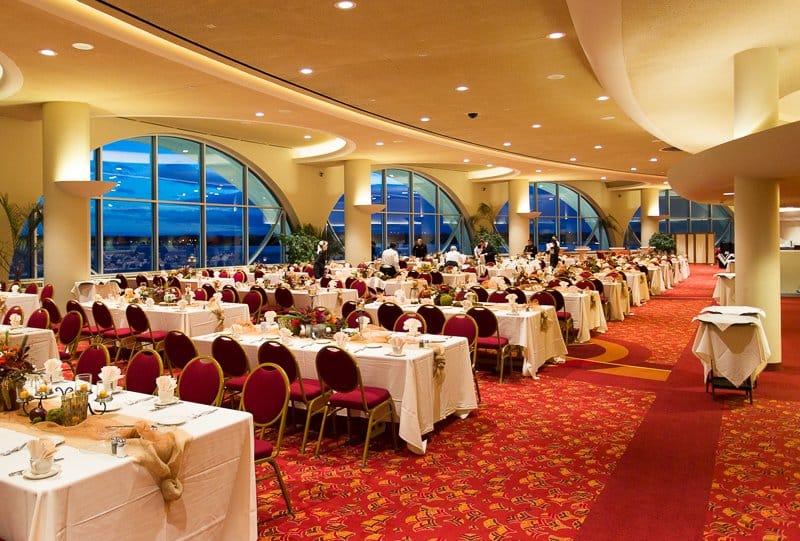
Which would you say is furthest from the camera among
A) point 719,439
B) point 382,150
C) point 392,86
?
point 382,150

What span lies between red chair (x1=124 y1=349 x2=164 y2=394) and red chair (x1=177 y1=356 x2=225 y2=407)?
16.3 inches

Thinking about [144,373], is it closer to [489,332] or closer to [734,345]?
[489,332]

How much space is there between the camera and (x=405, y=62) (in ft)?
30.2

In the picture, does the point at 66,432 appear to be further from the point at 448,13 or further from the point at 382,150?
the point at 382,150

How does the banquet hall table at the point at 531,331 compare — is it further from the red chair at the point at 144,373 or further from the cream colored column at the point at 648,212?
the cream colored column at the point at 648,212

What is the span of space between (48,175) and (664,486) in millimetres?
11739

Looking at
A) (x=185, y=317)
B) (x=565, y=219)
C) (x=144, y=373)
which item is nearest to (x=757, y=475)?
(x=144, y=373)

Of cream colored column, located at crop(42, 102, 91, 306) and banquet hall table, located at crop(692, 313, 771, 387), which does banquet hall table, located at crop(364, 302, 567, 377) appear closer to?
banquet hall table, located at crop(692, 313, 771, 387)

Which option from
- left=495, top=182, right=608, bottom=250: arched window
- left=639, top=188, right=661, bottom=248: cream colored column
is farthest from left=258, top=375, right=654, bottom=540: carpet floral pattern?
left=639, top=188, right=661, bottom=248: cream colored column

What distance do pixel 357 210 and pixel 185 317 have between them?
42.1 feet

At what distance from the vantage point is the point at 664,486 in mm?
4895

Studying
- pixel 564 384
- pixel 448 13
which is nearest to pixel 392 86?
pixel 448 13

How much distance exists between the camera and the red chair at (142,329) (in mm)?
8883

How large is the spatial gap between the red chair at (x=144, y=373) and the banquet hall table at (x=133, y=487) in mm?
668
